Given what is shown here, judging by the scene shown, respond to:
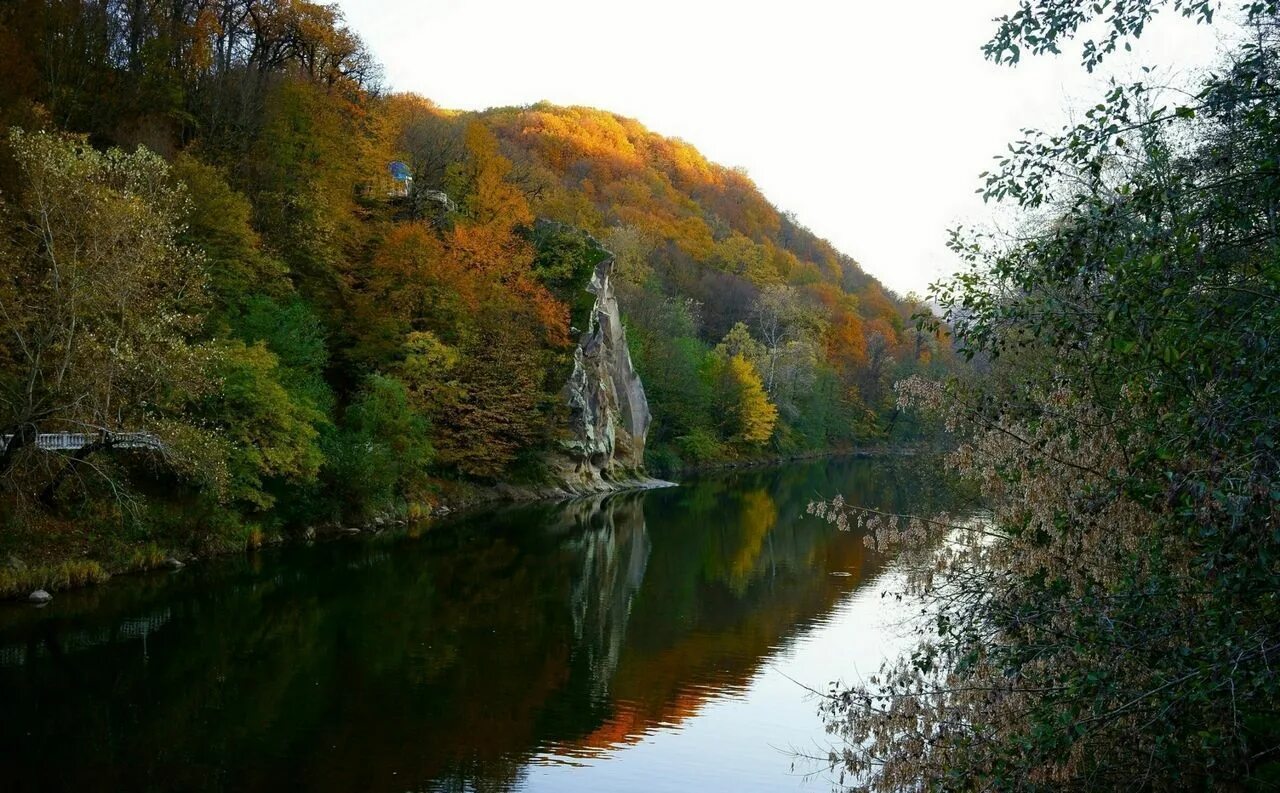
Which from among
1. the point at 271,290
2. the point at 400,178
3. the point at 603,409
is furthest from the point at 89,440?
the point at 603,409

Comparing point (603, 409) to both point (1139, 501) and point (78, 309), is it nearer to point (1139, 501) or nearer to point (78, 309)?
point (78, 309)

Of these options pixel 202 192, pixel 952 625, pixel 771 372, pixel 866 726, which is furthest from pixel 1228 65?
pixel 771 372

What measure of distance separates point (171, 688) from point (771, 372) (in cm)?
6673

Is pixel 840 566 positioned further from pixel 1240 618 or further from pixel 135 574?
pixel 1240 618

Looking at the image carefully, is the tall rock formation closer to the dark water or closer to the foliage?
the dark water

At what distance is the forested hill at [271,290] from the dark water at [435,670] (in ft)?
11.2

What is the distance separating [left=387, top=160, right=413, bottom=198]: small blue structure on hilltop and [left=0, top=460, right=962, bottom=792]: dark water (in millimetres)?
21184

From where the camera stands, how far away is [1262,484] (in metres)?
5.28

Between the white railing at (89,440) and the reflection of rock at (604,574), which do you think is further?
the white railing at (89,440)

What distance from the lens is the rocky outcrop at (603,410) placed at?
1977 inches

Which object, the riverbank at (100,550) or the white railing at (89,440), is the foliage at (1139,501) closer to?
the white railing at (89,440)

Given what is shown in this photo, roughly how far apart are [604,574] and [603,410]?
79.6 feet

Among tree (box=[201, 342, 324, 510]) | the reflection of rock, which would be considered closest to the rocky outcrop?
the reflection of rock

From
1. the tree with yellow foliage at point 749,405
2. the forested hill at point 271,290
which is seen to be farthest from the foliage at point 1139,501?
the tree with yellow foliage at point 749,405
